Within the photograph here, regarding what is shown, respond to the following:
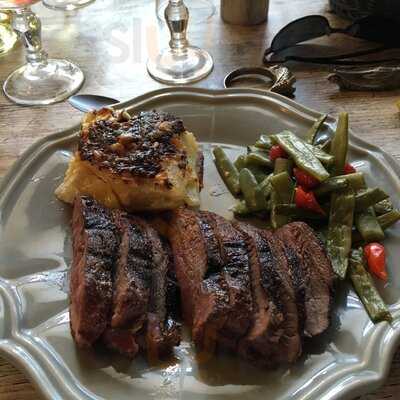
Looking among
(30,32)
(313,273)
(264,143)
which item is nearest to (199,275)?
(313,273)

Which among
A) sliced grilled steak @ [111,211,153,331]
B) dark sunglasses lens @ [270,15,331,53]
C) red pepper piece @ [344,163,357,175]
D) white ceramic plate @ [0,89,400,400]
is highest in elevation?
dark sunglasses lens @ [270,15,331,53]

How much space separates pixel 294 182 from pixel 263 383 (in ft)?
2.96

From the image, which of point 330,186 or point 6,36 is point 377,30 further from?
point 6,36

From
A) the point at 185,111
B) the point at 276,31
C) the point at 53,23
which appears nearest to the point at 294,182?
the point at 185,111

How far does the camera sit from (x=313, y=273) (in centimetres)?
194

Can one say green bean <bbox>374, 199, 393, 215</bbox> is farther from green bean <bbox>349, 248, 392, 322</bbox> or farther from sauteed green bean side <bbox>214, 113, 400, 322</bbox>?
green bean <bbox>349, 248, 392, 322</bbox>

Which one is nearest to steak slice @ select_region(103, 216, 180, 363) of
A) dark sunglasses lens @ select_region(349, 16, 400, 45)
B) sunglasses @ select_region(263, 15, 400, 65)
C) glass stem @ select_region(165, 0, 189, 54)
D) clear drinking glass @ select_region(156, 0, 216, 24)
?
glass stem @ select_region(165, 0, 189, 54)

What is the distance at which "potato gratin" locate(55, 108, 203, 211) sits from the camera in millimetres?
2240

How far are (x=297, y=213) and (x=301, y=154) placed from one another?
260 mm

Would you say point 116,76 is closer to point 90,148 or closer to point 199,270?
point 90,148

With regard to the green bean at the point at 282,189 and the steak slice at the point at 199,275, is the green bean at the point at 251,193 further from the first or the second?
the steak slice at the point at 199,275

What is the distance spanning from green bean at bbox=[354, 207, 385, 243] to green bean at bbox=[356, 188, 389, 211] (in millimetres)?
21

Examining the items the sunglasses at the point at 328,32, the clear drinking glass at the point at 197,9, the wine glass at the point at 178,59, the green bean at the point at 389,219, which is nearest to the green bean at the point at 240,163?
the green bean at the point at 389,219

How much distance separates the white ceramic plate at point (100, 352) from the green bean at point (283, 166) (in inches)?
10.0
